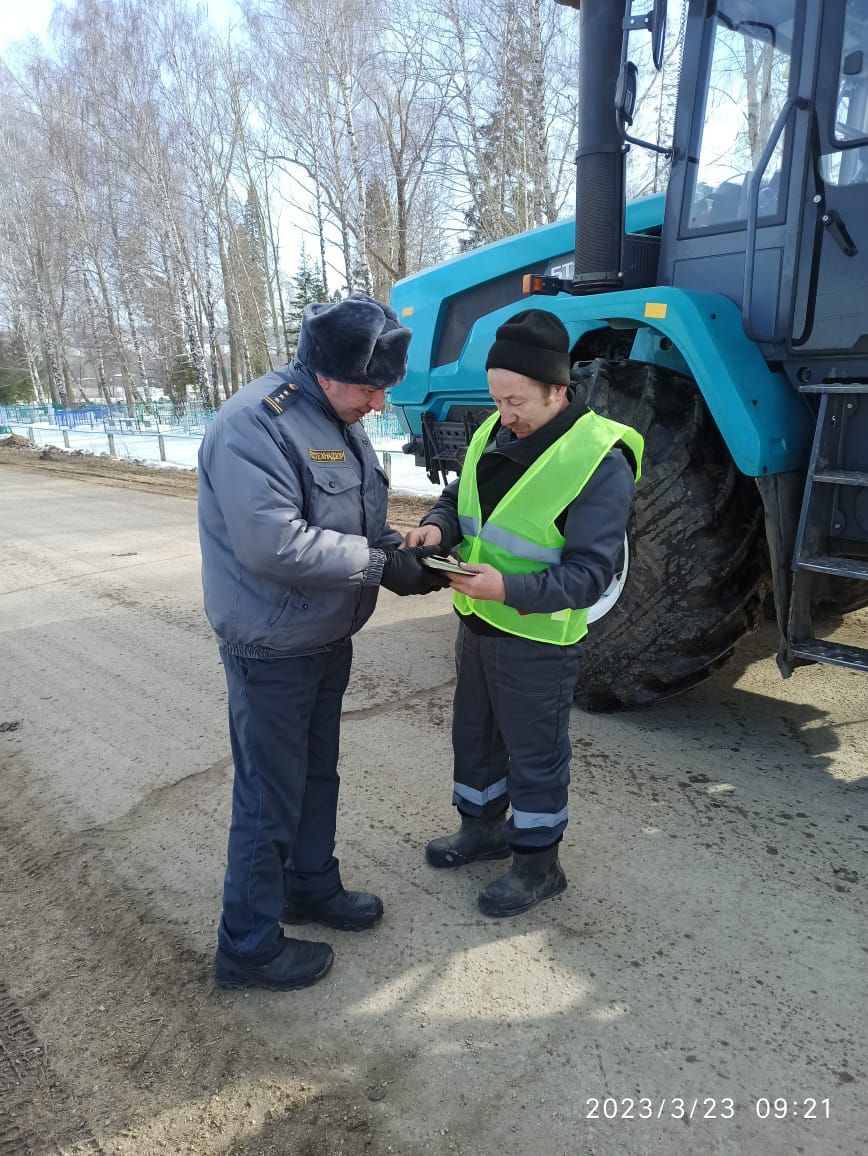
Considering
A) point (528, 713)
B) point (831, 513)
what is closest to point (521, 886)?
point (528, 713)

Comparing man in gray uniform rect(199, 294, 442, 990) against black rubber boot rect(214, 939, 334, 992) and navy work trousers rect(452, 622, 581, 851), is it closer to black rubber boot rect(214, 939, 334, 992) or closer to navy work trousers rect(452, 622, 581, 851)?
black rubber boot rect(214, 939, 334, 992)

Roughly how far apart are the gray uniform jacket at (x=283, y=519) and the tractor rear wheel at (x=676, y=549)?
152 centimetres

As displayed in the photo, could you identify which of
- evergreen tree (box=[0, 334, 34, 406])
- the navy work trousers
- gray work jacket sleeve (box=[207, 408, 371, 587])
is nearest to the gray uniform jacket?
gray work jacket sleeve (box=[207, 408, 371, 587])

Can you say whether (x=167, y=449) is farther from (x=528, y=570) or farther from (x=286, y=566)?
(x=286, y=566)

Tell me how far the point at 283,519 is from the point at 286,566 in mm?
112

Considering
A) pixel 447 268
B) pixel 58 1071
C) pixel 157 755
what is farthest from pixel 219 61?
pixel 58 1071

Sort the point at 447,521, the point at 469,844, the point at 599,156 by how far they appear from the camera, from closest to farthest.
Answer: the point at 447,521 < the point at 469,844 < the point at 599,156

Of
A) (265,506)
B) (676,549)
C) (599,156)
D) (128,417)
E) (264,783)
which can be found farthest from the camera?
(128,417)

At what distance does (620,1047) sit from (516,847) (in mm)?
638

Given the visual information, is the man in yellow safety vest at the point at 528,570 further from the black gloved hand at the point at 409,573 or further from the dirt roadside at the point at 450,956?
the dirt roadside at the point at 450,956

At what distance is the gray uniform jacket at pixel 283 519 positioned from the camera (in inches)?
76.6

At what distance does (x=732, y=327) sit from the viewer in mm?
3141

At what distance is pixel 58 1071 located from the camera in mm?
1941

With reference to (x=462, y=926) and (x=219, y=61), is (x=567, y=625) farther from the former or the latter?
(x=219, y=61)
